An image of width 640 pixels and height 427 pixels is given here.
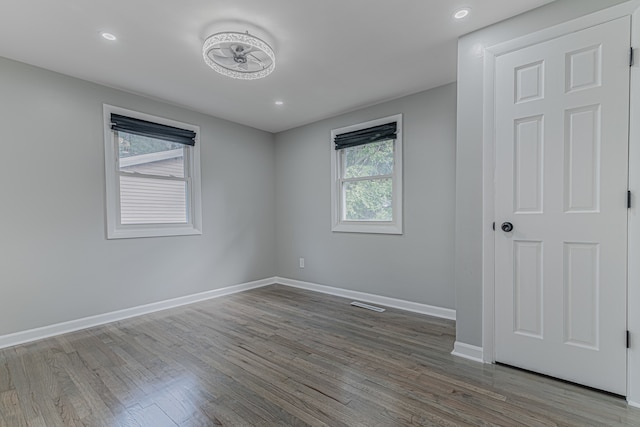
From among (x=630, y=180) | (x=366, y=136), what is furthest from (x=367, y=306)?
(x=630, y=180)

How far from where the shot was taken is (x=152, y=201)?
3.51 metres

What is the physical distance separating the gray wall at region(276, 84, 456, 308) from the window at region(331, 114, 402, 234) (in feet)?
0.32

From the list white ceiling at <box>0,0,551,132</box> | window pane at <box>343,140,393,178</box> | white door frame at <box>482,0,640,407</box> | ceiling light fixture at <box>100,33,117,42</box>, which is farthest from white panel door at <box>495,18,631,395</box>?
ceiling light fixture at <box>100,33,117,42</box>

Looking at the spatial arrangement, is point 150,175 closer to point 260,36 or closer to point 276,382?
point 260,36

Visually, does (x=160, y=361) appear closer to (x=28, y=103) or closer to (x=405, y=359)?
(x=405, y=359)

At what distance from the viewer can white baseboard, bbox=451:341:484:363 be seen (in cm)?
219

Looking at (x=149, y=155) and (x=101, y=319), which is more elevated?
(x=149, y=155)

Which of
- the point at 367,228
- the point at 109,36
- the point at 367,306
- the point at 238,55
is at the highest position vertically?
the point at 109,36

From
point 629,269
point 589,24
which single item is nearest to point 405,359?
point 629,269

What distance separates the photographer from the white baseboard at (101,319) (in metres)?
2.58

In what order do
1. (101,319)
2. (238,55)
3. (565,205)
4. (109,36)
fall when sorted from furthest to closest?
1. (101,319)
2. (238,55)
3. (109,36)
4. (565,205)

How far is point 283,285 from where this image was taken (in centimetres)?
472

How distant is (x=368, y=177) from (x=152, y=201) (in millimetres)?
2711

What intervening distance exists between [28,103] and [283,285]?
366 cm
